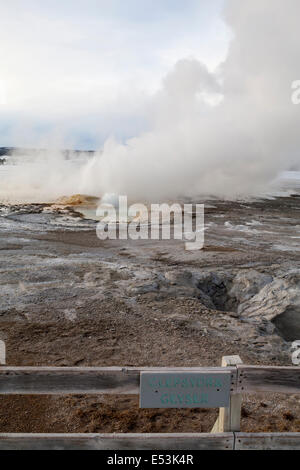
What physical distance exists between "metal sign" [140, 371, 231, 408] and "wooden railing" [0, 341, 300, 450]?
0.15ft

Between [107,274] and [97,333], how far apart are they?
9.62ft

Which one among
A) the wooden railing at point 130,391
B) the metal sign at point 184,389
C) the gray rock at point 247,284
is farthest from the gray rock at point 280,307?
the metal sign at point 184,389

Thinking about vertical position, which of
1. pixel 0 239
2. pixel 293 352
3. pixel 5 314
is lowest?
pixel 293 352

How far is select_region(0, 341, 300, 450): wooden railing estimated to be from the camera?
111 inches

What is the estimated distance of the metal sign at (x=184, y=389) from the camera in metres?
2.83

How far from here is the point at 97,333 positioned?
635 cm

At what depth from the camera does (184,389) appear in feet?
9.35

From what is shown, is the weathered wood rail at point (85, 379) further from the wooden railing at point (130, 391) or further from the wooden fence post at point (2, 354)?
the wooden fence post at point (2, 354)

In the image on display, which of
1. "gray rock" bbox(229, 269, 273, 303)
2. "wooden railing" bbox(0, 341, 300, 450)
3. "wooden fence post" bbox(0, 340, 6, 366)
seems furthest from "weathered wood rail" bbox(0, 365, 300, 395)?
"gray rock" bbox(229, 269, 273, 303)

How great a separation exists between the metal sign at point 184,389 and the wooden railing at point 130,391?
0.05m

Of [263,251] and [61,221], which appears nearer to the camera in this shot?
[263,251]

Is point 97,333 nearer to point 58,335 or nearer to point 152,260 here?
point 58,335

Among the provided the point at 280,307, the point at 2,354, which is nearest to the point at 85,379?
the point at 2,354

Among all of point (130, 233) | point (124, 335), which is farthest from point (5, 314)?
point (130, 233)
